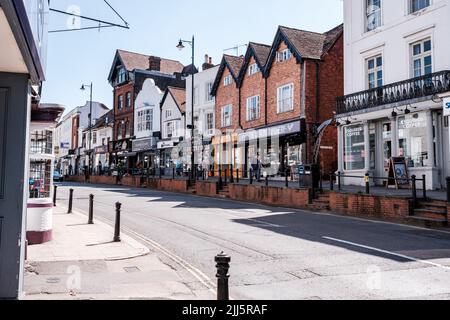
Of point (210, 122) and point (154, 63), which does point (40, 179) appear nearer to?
point (210, 122)

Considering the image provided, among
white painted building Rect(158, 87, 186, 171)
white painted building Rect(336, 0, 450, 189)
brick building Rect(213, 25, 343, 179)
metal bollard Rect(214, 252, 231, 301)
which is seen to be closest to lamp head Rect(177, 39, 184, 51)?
brick building Rect(213, 25, 343, 179)

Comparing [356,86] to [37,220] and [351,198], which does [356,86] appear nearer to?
[351,198]

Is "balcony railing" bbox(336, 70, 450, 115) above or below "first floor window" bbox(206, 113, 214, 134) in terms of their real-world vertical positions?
below

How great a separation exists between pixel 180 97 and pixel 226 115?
8933 millimetres

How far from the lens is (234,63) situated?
3603 cm

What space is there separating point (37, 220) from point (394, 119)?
16.0 m

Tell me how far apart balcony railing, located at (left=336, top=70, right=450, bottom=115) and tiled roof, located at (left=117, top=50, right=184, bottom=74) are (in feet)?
111

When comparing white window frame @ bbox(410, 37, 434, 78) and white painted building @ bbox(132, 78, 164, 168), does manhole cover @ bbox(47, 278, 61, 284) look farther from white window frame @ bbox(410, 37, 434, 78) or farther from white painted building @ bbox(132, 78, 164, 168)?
white painted building @ bbox(132, 78, 164, 168)

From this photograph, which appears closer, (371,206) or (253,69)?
(371,206)

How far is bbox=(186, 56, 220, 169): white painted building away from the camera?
124 feet

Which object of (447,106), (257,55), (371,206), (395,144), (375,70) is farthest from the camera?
(257,55)

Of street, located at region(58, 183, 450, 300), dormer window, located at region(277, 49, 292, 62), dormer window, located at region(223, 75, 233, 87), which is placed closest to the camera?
street, located at region(58, 183, 450, 300)

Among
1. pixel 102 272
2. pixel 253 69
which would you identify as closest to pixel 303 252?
pixel 102 272

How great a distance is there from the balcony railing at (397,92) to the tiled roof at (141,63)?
3387 cm
